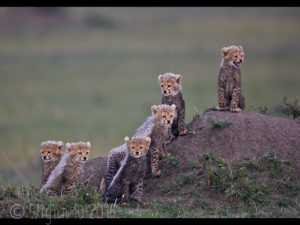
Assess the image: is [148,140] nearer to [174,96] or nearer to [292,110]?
[174,96]

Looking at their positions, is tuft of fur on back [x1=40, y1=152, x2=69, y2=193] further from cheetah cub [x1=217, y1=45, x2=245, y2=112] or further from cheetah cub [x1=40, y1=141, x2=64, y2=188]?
cheetah cub [x1=217, y1=45, x2=245, y2=112]

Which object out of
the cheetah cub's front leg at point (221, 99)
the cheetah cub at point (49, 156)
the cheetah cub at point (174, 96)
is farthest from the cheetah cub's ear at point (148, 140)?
the cheetah cub's front leg at point (221, 99)

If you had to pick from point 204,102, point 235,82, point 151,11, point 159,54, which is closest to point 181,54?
point 159,54

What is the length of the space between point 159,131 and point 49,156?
142 cm

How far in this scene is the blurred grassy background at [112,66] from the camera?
1847cm

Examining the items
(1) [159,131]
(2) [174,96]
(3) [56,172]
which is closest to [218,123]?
(2) [174,96]

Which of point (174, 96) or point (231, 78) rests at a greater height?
point (231, 78)

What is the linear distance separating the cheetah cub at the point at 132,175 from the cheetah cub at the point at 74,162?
0.51 m

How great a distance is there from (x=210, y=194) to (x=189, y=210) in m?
0.44

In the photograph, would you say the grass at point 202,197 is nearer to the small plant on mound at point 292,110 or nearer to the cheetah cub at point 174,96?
the cheetah cub at point 174,96

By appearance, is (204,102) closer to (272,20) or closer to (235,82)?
(235,82)

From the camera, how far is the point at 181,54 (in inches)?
1112

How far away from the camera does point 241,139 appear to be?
342 inches

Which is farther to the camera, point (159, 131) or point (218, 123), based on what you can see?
point (218, 123)
